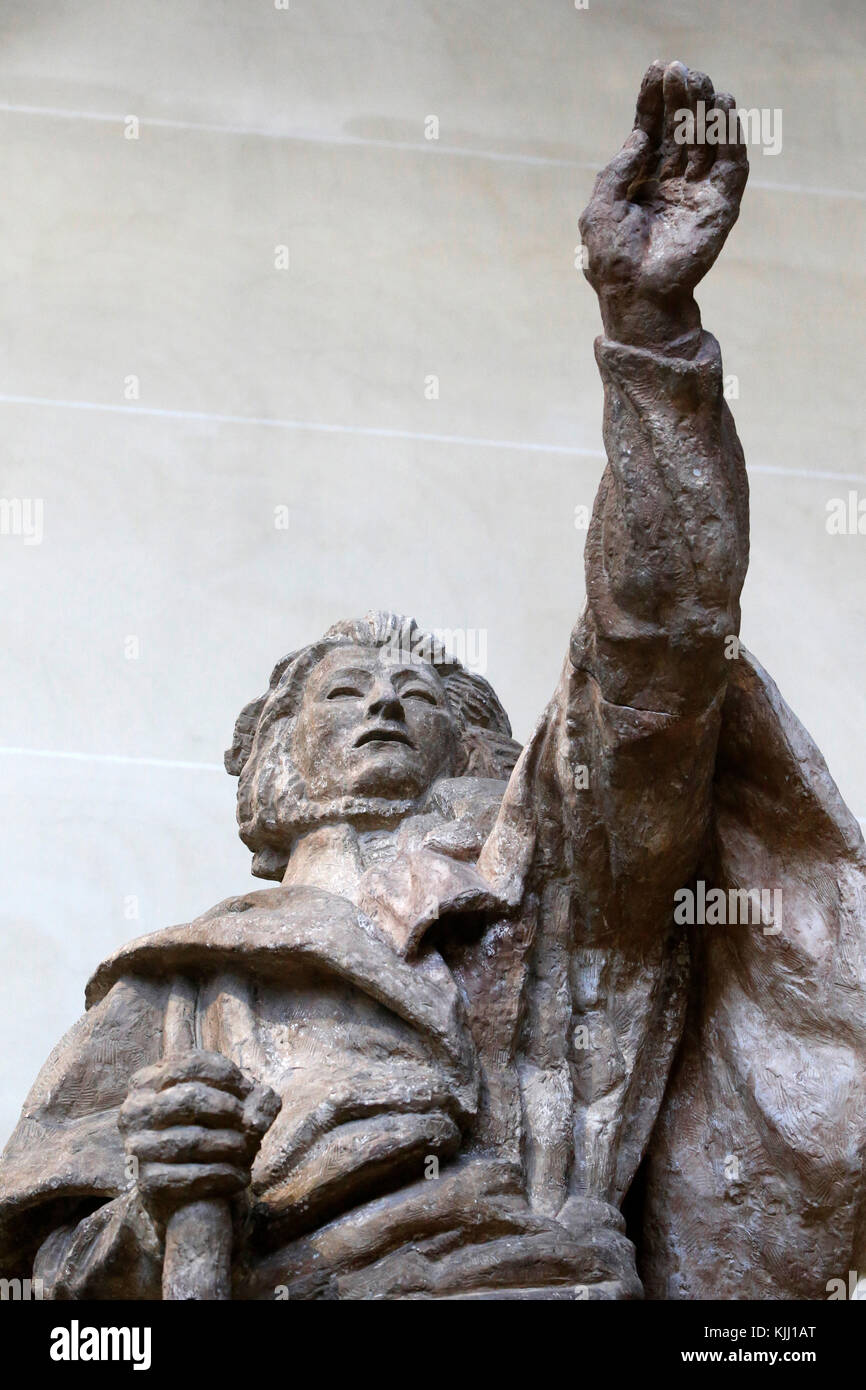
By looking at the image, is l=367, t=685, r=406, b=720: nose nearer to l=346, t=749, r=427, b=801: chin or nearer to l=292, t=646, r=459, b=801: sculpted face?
l=292, t=646, r=459, b=801: sculpted face

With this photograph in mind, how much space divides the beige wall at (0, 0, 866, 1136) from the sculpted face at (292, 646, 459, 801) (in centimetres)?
189

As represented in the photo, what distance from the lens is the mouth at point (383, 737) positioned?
200 inches

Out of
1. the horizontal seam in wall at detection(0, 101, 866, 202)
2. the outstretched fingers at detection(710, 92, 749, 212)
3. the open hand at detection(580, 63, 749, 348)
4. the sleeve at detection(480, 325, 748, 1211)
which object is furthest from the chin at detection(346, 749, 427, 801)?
the horizontal seam in wall at detection(0, 101, 866, 202)

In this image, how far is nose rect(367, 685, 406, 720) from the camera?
5.10 metres

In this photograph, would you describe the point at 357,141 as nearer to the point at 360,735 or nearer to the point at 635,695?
the point at 360,735

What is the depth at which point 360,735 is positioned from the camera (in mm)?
5070

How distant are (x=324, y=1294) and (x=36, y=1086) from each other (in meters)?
0.87

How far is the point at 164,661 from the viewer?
725 cm

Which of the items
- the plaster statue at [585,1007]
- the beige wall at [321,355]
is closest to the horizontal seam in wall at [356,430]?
the beige wall at [321,355]

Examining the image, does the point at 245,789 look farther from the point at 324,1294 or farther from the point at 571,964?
the point at 324,1294

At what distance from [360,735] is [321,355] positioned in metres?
2.91

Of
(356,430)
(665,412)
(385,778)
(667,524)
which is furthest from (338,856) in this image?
(356,430)

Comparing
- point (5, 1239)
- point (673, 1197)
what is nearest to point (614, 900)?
point (673, 1197)

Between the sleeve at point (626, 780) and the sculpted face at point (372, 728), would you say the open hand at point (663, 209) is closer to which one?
the sleeve at point (626, 780)
